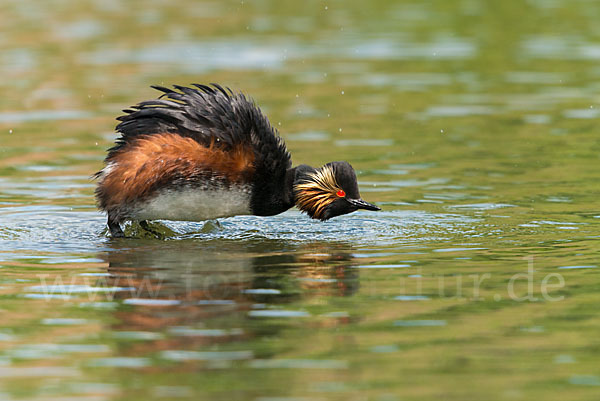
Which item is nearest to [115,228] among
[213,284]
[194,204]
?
[194,204]

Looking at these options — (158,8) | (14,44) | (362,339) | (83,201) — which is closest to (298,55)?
(14,44)

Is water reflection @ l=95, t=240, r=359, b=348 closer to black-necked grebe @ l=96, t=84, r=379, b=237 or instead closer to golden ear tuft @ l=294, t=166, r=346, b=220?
black-necked grebe @ l=96, t=84, r=379, b=237

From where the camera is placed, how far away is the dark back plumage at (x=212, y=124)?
12.1 meters

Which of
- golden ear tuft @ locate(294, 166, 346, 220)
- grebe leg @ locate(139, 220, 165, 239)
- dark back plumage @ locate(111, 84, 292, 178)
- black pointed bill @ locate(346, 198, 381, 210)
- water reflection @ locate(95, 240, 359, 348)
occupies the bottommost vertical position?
water reflection @ locate(95, 240, 359, 348)

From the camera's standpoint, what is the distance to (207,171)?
1202cm

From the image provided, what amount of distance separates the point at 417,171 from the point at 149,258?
18.8ft

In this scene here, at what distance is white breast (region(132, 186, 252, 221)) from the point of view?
12.1 meters

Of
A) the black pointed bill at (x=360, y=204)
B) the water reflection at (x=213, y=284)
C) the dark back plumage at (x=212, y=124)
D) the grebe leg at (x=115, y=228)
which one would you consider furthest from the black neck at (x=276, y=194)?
the grebe leg at (x=115, y=228)

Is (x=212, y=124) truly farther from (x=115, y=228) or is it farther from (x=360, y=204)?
(x=360, y=204)

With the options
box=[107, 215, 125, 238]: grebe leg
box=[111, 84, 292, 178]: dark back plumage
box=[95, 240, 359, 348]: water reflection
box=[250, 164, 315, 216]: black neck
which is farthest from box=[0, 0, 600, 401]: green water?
box=[111, 84, 292, 178]: dark back plumage

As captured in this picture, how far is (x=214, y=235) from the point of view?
41.7 ft

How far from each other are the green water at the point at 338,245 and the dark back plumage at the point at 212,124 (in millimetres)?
1004

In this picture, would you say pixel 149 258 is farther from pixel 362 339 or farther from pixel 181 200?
pixel 362 339

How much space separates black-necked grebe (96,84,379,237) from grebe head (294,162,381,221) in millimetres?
11
